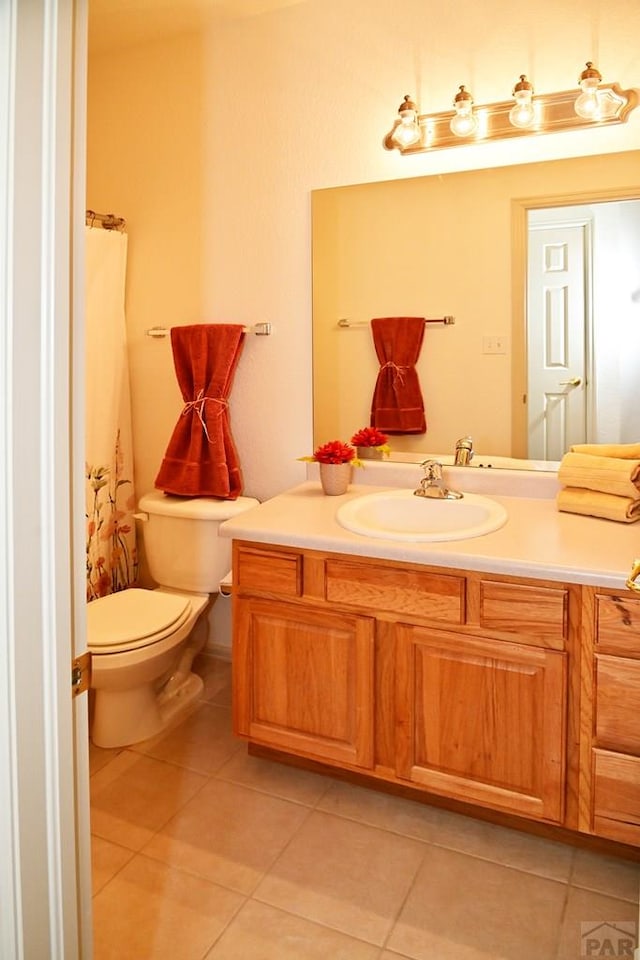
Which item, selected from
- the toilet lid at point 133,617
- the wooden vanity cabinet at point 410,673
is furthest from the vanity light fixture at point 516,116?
the toilet lid at point 133,617

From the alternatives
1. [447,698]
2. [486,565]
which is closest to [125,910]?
[447,698]

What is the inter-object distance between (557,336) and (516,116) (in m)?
0.66

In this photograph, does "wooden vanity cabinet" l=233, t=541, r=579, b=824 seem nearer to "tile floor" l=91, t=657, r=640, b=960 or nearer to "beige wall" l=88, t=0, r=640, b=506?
"tile floor" l=91, t=657, r=640, b=960

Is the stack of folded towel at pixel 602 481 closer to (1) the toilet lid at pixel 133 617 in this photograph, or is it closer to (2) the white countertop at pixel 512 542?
(2) the white countertop at pixel 512 542

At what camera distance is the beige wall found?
2.04 metres

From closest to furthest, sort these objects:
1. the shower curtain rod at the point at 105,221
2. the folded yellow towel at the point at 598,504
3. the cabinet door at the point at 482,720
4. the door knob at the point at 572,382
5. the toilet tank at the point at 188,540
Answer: the cabinet door at the point at 482,720
the folded yellow towel at the point at 598,504
the door knob at the point at 572,382
the toilet tank at the point at 188,540
the shower curtain rod at the point at 105,221

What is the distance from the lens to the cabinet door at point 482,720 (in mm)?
1620

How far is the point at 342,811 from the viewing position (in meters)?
1.92

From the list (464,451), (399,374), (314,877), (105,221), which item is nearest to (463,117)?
(399,374)

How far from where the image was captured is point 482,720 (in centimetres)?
169

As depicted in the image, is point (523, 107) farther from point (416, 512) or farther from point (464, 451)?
point (416, 512)

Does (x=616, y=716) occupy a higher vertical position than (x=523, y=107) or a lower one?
lower

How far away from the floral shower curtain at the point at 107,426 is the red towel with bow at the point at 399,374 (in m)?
1.07

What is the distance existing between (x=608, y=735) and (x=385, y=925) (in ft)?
2.19
